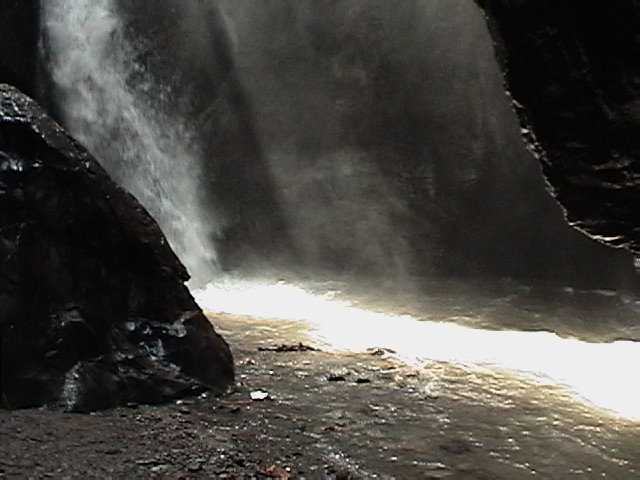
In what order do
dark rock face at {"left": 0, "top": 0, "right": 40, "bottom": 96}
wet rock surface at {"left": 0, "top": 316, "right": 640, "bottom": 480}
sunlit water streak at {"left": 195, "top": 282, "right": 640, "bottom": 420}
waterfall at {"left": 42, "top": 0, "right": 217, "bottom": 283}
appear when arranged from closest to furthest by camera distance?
wet rock surface at {"left": 0, "top": 316, "right": 640, "bottom": 480} → sunlit water streak at {"left": 195, "top": 282, "right": 640, "bottom": 420} → dark rock face at {"left": 0, "top": 0, "right": 40, "bottom": 96} → waterfall at {"left": 42, "top": 0, "right": 217, "bottom": 283}

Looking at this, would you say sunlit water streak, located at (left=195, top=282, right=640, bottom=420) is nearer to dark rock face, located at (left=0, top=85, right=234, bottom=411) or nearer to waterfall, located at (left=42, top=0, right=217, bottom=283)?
dark rock face, located at (left=0, top=85, right=234, bottom=411)

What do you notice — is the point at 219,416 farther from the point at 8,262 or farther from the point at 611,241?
the point at 611,241

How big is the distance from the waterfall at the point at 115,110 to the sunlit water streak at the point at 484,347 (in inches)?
151

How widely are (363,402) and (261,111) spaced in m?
9.73

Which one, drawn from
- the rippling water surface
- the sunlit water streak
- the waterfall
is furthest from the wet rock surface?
the waterfall

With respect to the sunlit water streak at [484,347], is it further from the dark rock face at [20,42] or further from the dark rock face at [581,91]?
the dark rock face at [20,42]

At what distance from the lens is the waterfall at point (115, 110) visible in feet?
41.5

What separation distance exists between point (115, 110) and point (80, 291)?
9.37 metres

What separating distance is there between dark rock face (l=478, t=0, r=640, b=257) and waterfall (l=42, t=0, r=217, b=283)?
29.1ft

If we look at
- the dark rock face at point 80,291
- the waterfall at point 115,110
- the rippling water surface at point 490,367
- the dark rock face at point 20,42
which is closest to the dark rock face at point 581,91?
the rippling water surface at point 490,367

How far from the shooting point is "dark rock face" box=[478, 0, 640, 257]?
12.3 ft

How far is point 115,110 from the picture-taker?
12.7 metres

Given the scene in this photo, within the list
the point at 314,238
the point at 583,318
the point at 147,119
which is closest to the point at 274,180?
the point at 314,238

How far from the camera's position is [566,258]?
37.6 feet
